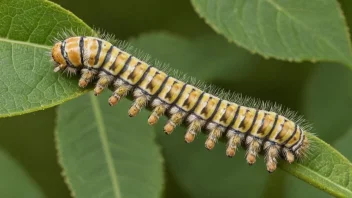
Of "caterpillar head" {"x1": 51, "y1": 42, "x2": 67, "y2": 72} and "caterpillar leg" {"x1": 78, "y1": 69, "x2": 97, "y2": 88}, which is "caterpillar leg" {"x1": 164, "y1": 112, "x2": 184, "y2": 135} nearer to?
"caterpillar leg" {"x1": 78, "y1": 69, "x2": 97, "y2": 88}

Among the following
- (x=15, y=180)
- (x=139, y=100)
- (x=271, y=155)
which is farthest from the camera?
(x=15, y=180)

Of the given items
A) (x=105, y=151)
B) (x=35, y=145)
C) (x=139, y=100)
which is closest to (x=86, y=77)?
(x=139, y=100)

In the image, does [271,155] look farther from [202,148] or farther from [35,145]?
[35,145]

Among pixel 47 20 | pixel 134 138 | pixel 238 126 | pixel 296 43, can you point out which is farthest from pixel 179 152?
pixel 47 20

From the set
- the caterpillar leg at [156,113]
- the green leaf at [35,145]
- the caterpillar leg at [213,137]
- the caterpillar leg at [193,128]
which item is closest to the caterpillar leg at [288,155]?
the caterpillar leg at [213,137]

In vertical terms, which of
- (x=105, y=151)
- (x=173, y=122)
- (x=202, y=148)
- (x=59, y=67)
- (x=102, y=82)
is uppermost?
(x=59, y=67)
